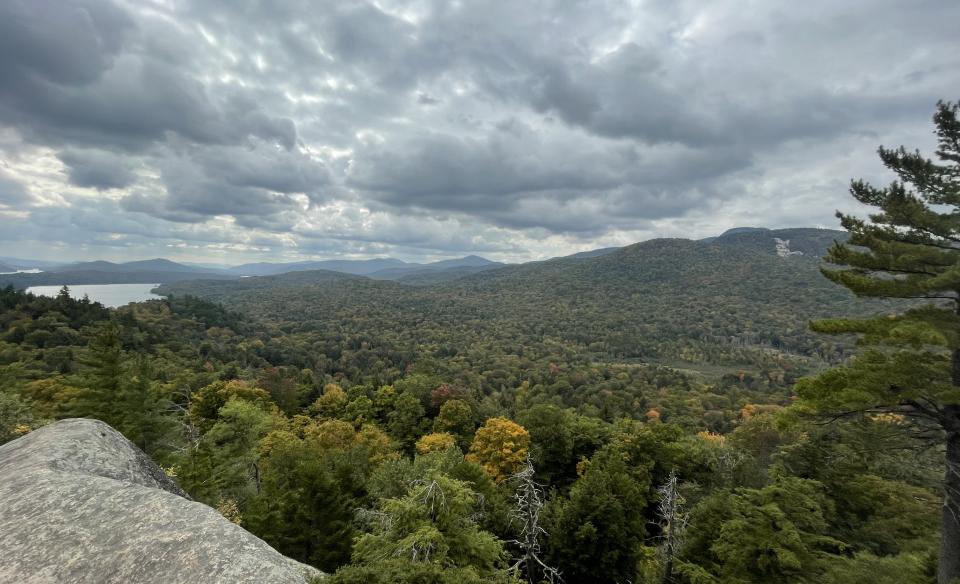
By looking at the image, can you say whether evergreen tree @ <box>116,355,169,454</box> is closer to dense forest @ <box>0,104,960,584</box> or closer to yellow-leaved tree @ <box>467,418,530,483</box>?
dense forest @ <box>0,104,960,584</box>

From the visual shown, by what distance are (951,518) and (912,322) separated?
186 inches

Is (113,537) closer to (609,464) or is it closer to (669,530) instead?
(669,530)

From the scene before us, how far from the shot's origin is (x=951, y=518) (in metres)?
9.22

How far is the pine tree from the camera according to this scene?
8.90m

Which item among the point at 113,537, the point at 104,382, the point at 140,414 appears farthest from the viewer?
the point at 140,414

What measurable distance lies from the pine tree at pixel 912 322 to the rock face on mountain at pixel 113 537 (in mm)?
12094

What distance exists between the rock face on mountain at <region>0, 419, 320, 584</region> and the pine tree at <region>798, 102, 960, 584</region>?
12094 millimetres

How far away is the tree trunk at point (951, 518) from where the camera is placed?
8906mm

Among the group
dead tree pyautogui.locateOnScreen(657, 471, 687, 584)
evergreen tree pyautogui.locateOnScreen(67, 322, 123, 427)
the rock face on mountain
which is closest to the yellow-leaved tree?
dead tree pyautogui.locateOnScreen(657, 471, 687, 584)

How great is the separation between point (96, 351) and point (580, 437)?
35.3 metres

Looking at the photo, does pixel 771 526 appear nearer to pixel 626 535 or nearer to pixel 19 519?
pixel 626 535

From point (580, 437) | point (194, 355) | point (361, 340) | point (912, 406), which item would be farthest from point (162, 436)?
point (361, 340)

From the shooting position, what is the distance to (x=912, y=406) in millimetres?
9523

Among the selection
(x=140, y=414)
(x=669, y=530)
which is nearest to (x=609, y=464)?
(x=669, y=530)
